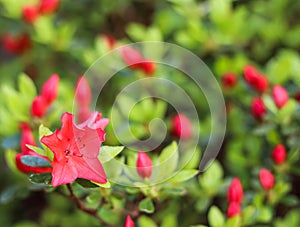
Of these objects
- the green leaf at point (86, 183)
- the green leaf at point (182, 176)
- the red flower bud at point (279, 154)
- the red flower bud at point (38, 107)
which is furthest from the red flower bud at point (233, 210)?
the red flower bud at point (38, 107)

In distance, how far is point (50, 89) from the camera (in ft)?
4.99

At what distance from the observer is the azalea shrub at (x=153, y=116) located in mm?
1354

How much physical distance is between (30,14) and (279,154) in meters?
0.94

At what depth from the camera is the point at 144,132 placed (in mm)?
1658

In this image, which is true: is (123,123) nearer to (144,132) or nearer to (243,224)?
(144,132)

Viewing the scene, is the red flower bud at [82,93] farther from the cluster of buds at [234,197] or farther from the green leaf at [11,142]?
the cluster of buds at [234,197]

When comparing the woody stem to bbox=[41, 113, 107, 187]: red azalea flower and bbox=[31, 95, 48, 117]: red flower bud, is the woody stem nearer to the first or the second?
bbox=[41, 113, 107, 187]: red azalea flower

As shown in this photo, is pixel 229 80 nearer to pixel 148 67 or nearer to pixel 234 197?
pixel 148 67

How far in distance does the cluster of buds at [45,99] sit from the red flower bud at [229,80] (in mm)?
593

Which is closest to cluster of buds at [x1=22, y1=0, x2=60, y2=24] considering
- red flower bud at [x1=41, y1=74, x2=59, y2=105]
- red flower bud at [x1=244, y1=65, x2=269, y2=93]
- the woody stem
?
red flower bud at [x1=41, y1=74, x2=59, y2=105]

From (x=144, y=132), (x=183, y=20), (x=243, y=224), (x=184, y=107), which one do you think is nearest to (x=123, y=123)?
(x=144, y=132)

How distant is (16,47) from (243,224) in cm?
120

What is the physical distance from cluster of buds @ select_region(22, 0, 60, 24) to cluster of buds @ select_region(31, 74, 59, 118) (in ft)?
1.64

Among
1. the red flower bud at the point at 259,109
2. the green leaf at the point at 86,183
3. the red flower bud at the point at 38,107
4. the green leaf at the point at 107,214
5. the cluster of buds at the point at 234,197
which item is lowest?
the green leaf at the point at 107,214
